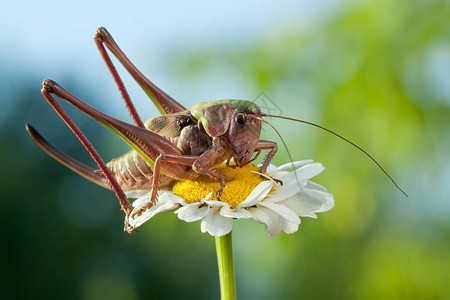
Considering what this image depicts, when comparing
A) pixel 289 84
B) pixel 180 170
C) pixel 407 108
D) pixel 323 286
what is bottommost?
pixel 323 286

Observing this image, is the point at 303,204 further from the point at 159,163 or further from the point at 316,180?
the point at 316,180

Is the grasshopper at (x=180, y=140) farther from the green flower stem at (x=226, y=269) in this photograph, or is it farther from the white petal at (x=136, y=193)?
the green flower stem at (x=226, y=269)

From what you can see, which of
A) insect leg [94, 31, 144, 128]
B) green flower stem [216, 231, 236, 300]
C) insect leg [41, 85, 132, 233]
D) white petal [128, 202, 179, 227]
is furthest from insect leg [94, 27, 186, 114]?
green flower stem [216, 231, 236, 300]

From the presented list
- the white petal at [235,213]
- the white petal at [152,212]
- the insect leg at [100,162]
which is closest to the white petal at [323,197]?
the white petal at [235,213]

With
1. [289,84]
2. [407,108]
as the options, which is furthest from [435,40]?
[289,84]

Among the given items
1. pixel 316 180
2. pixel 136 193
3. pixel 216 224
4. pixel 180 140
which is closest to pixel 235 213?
pixel 216 224

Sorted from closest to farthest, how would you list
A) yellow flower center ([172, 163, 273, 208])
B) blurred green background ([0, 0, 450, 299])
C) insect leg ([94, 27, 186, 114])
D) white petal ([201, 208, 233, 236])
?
white petal ([201, 208, 233, 236]) → yellow flower center ([172, 163, 273, 208]) → insect leg ([94, 27, 186, 114]) → blurred green background ([0, 0, 450, 299])

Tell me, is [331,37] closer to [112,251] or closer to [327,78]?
[327,78]

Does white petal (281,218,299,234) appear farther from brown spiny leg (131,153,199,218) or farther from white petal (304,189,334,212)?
brown spiny leg (131,153,199,218)
